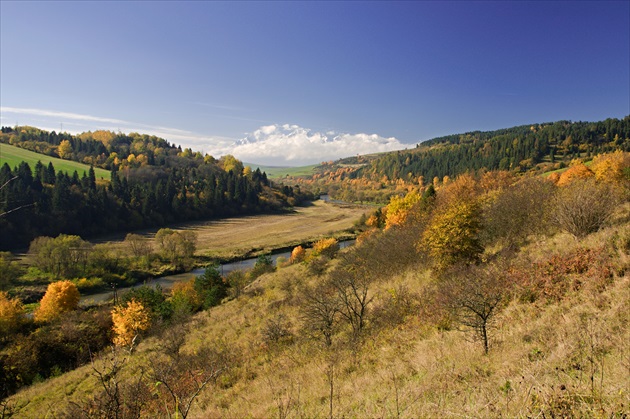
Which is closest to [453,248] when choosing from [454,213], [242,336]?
[454,213]

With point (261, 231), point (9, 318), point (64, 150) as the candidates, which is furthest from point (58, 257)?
point (64, 150)

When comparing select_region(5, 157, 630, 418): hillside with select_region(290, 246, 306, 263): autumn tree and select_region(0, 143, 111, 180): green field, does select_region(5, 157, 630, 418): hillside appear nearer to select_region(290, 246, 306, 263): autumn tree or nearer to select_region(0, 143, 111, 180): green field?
select_region(290, 246, 306, 263): autumn tree

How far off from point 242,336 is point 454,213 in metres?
17.7

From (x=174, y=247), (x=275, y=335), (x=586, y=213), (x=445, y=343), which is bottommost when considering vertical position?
(x=174, y=247)

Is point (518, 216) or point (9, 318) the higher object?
point (518, 216)

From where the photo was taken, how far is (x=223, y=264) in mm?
61594

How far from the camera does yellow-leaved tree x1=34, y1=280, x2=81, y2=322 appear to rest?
34.7 metres

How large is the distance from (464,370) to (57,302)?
4453cm

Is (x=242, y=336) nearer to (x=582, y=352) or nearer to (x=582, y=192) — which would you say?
(x=582, y=352)

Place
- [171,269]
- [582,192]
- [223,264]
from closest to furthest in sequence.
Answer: [582,192], [171,269], [223,264]

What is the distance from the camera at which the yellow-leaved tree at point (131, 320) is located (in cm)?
2897

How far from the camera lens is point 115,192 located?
9381 centimetres

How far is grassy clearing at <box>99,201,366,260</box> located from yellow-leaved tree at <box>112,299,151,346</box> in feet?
108

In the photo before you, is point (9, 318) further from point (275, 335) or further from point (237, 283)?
point (275, 335)
